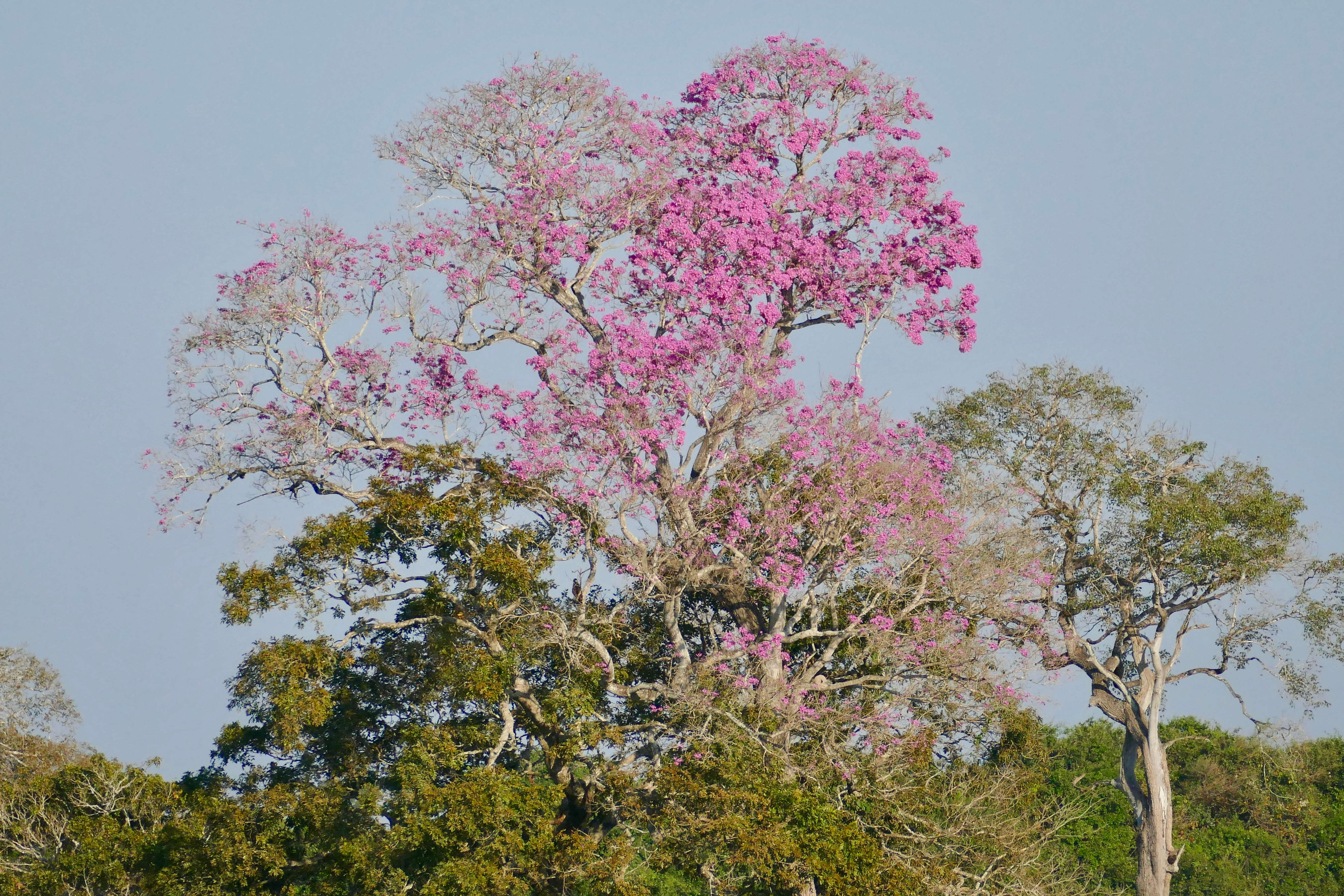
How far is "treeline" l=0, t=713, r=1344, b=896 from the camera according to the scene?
16156mm

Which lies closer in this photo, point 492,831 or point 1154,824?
point 492,831

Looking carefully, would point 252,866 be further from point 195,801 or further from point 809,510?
point 809,510

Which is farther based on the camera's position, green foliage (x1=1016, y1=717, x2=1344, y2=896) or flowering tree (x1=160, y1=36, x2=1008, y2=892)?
green foliage (x1=1016, y1=717, x2=1344, y2=896)

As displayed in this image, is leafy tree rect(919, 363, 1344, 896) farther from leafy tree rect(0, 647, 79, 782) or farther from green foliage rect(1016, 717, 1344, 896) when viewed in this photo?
leafy tree rect(0, 647, 79, 782)

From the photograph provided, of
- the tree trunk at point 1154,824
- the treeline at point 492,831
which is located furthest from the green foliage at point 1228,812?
the treeline at point 492,831

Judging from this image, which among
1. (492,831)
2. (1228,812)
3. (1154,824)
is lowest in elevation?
(492,831)

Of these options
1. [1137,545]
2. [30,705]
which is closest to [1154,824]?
[1137,545]

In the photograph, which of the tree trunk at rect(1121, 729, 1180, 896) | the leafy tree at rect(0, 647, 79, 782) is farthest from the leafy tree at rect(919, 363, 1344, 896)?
the leafy tree at rect(0, 647, 79, 782)

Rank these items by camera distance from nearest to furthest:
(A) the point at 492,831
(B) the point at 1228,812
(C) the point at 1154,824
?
(A) the point at 492,831 < (C) the point at 1154,824 < (B) the point at 1228,812

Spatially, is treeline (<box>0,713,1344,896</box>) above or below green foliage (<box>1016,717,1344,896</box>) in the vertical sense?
below

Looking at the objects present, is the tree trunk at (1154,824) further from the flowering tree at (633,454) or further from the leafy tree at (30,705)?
the leafy tree at (30,705)

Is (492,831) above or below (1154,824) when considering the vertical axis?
below

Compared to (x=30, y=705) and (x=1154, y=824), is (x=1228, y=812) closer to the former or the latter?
(x=1154, y=824)

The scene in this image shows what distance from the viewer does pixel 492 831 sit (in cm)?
1625
